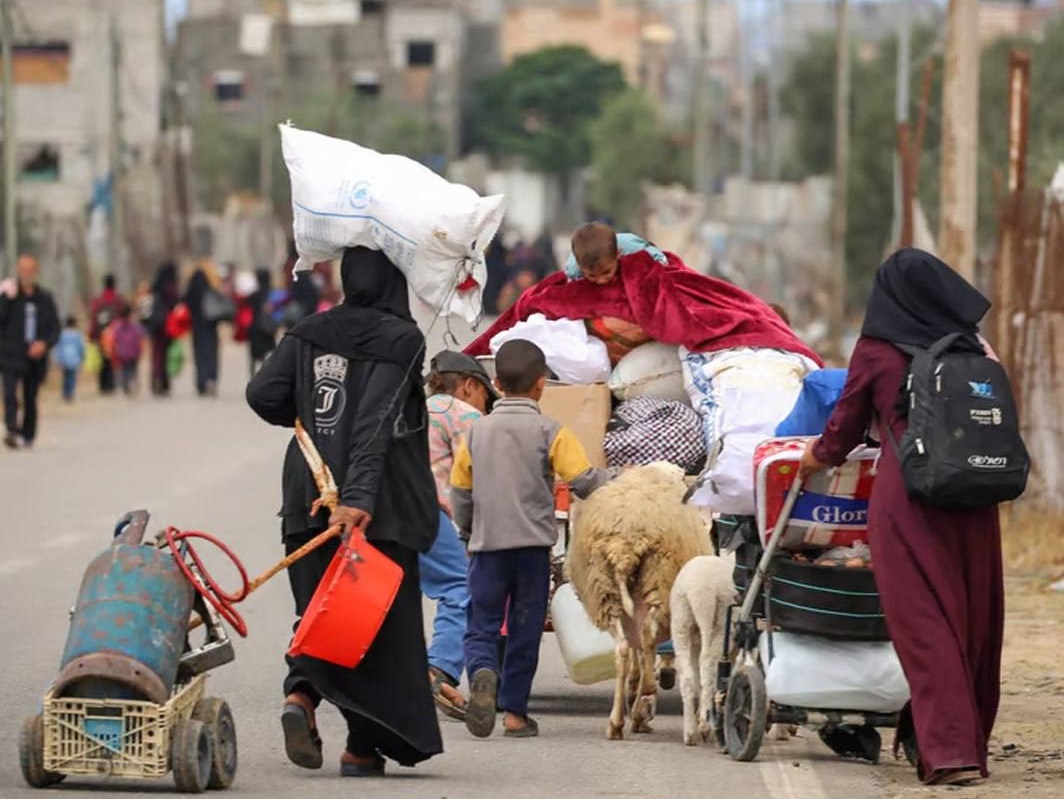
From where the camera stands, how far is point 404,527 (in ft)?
30.2

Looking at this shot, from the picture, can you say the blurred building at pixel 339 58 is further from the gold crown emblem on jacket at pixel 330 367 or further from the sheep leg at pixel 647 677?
the gold crown emblem on jacket at pixel 330 367

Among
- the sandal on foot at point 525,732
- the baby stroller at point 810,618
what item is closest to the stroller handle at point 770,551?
the baby stroller at point 810,618

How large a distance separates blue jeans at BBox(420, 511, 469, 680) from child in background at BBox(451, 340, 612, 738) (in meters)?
0.62

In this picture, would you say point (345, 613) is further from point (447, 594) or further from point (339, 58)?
point (339, 58)

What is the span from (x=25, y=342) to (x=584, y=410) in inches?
657

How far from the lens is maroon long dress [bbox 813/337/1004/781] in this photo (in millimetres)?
9188

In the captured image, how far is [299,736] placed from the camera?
9.06m

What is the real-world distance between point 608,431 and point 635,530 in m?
1.29

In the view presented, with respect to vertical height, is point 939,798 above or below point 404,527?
below

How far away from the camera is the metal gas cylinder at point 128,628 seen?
27.8 ft

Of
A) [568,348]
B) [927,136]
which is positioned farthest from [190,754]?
[927,136]

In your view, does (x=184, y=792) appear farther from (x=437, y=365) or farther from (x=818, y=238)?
(x=818, y=238)

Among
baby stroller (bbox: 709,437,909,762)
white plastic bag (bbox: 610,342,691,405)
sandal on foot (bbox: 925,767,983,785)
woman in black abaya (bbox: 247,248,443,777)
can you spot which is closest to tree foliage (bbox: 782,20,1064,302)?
white plastic bag (bbox: 610,342,691,405)

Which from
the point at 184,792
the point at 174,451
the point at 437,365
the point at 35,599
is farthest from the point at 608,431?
the point at 174,451
